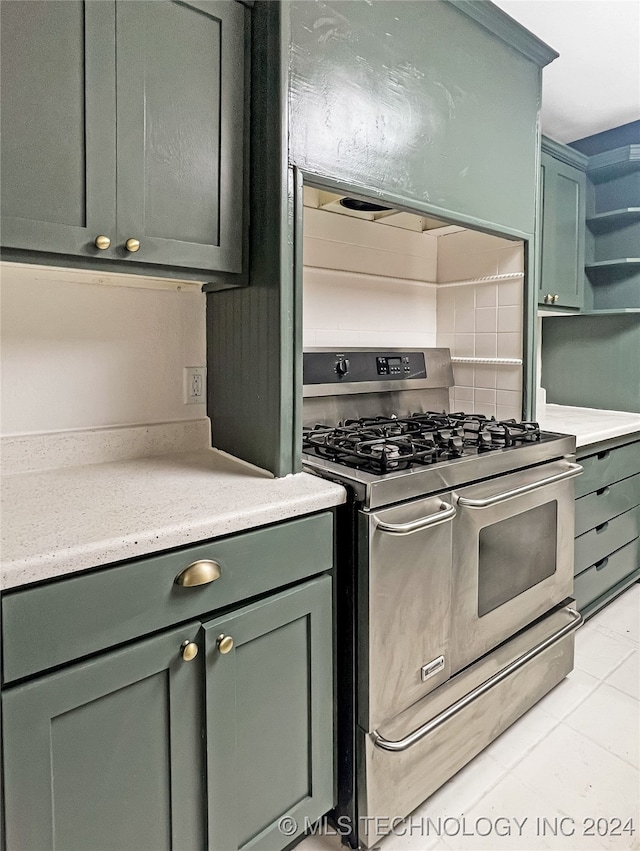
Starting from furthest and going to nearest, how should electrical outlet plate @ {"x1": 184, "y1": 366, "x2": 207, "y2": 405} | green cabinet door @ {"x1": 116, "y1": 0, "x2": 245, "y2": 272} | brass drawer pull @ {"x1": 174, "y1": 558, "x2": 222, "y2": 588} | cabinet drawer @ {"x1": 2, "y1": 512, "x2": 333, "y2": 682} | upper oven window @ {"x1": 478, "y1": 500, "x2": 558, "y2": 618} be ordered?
electrical outlet plate @ {"x1": 184, "y1": 366, "x2": 207, "y2": 405} < upper oven window @ {"x1": 478, "y1": 500, "x2": 558, "y2": 618} < green cabinet door @ {"x1": 116, "y1": 0, "x2": 245, "y2": 272} < brass drawer pull @ {"x1": 174, "y1": 558, "x2": 222, "y2": 588} < cabinet drawer @ {"x1": 2, "y1": 512, "x2": 333, "y2": 682}

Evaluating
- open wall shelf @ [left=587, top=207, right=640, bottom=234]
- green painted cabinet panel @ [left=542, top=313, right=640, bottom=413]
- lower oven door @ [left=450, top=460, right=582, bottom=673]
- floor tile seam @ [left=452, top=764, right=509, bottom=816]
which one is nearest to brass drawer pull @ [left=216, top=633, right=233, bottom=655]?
lower oven door @ [left=450, top=460, right=582, bottom=673]

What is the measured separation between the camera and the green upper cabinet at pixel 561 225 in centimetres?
248

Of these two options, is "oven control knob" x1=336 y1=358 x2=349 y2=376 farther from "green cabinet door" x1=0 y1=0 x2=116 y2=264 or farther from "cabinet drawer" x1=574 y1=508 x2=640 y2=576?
"cabinet drawer" x1=574 y1=508 x2=640 y2=576

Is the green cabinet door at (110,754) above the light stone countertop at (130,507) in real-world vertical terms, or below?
below

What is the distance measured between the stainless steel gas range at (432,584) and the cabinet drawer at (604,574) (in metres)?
0.38

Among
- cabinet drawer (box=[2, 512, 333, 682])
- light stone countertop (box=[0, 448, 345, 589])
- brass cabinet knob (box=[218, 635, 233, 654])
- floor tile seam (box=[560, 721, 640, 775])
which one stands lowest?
floor tile seam (box=[560, 721, 640, 775])

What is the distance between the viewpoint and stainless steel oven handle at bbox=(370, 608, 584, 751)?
4.16ft

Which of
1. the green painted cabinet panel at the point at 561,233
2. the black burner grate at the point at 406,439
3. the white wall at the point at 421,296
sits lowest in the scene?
the black burner grate at the point at 406,439

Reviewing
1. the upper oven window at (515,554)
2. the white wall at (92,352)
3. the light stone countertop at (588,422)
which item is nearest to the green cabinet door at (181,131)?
the white wall at (92,352)

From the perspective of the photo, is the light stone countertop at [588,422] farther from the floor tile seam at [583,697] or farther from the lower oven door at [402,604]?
the lower oven door at [402,604]

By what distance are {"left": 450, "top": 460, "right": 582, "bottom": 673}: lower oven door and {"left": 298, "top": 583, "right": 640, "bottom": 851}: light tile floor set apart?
348 millimetres

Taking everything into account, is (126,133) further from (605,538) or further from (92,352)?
(605,538)

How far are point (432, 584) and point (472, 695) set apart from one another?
0.40 meters

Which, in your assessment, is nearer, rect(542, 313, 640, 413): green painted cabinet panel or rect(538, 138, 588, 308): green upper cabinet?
rect(538, 138, 588, 308): green upper cabinet
